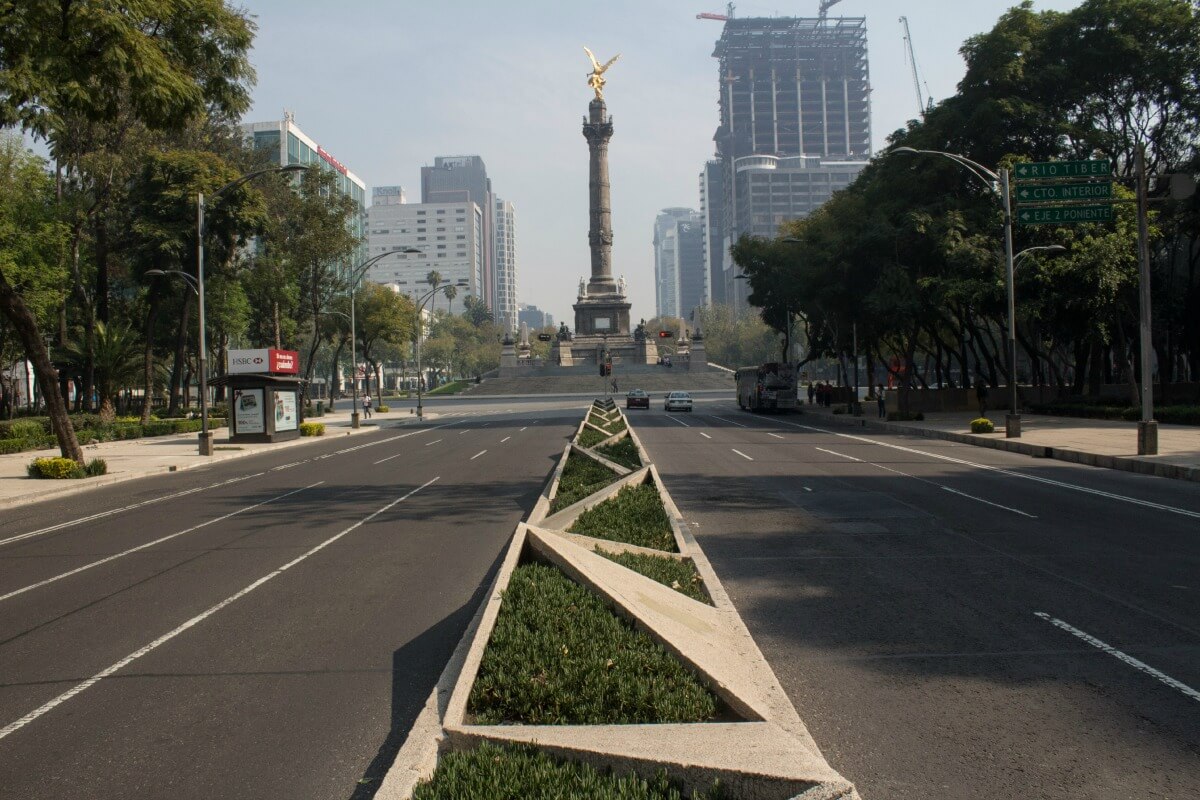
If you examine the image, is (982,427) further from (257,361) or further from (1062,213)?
(257,361)

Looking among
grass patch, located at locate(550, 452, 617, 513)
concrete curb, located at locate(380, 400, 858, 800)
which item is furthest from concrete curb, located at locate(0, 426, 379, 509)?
concrete curb, located at locate(380, 400, 858, 800)

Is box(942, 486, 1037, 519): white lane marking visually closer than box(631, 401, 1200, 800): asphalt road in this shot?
No

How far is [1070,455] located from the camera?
24062 mm

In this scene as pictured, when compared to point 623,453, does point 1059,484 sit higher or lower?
lower

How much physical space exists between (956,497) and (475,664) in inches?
502

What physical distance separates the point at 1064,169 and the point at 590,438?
13.7 m

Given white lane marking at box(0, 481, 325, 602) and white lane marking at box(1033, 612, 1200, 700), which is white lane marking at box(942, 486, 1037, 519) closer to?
white lane marking at box(1033, 612, 1200, 700)

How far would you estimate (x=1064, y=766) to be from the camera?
5.04 meters

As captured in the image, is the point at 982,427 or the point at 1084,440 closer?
the point at 1084,440

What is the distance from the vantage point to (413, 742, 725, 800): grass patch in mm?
4062

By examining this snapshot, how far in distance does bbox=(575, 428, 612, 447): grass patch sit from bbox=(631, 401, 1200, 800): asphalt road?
7035 mm

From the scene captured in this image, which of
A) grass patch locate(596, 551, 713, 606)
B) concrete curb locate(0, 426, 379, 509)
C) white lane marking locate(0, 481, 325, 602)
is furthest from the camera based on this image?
concrete curb locate(0, 426, 379, 509)

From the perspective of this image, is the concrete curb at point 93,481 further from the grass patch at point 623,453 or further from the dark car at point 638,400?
the dark car at point 638,400

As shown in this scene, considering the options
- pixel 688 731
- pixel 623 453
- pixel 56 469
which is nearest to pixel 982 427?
pixel 623 453
